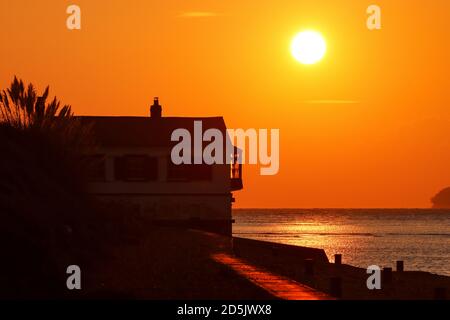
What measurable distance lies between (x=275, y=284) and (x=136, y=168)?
32923mm

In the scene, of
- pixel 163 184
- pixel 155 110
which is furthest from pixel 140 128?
pixel 163 184

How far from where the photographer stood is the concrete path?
63.2ft

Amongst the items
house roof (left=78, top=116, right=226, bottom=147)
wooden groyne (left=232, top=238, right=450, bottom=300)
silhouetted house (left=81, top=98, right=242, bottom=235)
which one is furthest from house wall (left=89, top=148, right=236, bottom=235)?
wooden groyne (left=232, top=238, right=450, bottom=300)

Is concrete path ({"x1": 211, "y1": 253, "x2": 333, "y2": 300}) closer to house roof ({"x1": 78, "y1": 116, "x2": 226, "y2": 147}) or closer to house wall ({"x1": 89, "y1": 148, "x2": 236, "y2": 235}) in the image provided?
house wall ({"x1": 89, "y1": 148, "x2": 236, "y2": 235})

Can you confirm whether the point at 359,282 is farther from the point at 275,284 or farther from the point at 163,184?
the point at 163,184

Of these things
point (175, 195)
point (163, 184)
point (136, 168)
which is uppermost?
point (136, 168)

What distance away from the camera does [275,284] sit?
21500 millimetres

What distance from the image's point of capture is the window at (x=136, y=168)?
53.8 m

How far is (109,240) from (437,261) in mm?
49744

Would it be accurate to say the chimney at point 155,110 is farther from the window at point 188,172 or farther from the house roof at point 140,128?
the window at point 188,172

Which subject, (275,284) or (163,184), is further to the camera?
(163,184)

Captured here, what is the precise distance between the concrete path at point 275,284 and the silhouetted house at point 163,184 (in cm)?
2575

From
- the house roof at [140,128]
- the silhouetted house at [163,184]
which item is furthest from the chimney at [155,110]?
the silhouetted house at [163,184]
